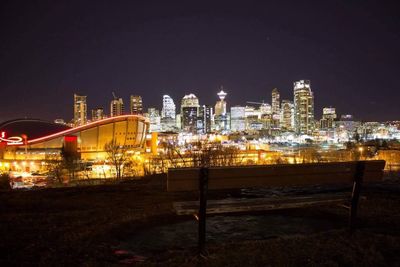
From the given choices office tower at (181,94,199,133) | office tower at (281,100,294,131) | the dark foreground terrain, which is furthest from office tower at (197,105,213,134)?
the dark foreground terrain

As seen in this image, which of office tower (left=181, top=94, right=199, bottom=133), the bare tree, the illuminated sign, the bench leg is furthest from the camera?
office tower (left=181, top=94, right=199, bottom=133)

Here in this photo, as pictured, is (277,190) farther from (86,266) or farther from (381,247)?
(86,266)

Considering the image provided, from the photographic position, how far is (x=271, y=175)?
14.4 ft

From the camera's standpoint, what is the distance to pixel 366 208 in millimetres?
6164

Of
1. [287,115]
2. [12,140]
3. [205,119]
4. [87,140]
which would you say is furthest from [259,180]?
[287,115]

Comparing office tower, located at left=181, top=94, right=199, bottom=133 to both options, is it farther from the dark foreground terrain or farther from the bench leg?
the bench leg

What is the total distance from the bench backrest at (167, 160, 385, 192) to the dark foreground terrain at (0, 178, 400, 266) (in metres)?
0.70

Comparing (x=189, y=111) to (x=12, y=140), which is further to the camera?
(x=189, y=111)

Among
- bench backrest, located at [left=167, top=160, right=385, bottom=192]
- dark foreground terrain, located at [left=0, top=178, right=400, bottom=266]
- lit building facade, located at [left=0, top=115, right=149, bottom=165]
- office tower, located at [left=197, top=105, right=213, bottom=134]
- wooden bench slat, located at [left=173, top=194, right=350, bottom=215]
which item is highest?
office tower, located at [left=197, top=105, right=213, bottom=134]

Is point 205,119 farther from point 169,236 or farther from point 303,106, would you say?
point 169,236

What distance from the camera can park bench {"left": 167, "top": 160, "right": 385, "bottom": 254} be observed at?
399cm

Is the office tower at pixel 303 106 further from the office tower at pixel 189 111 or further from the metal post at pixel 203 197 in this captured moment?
the metal post at pixel 203 197

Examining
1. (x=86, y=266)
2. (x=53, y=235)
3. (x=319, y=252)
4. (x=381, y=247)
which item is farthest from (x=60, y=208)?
(x=381, y=247)

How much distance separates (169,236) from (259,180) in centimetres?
146
